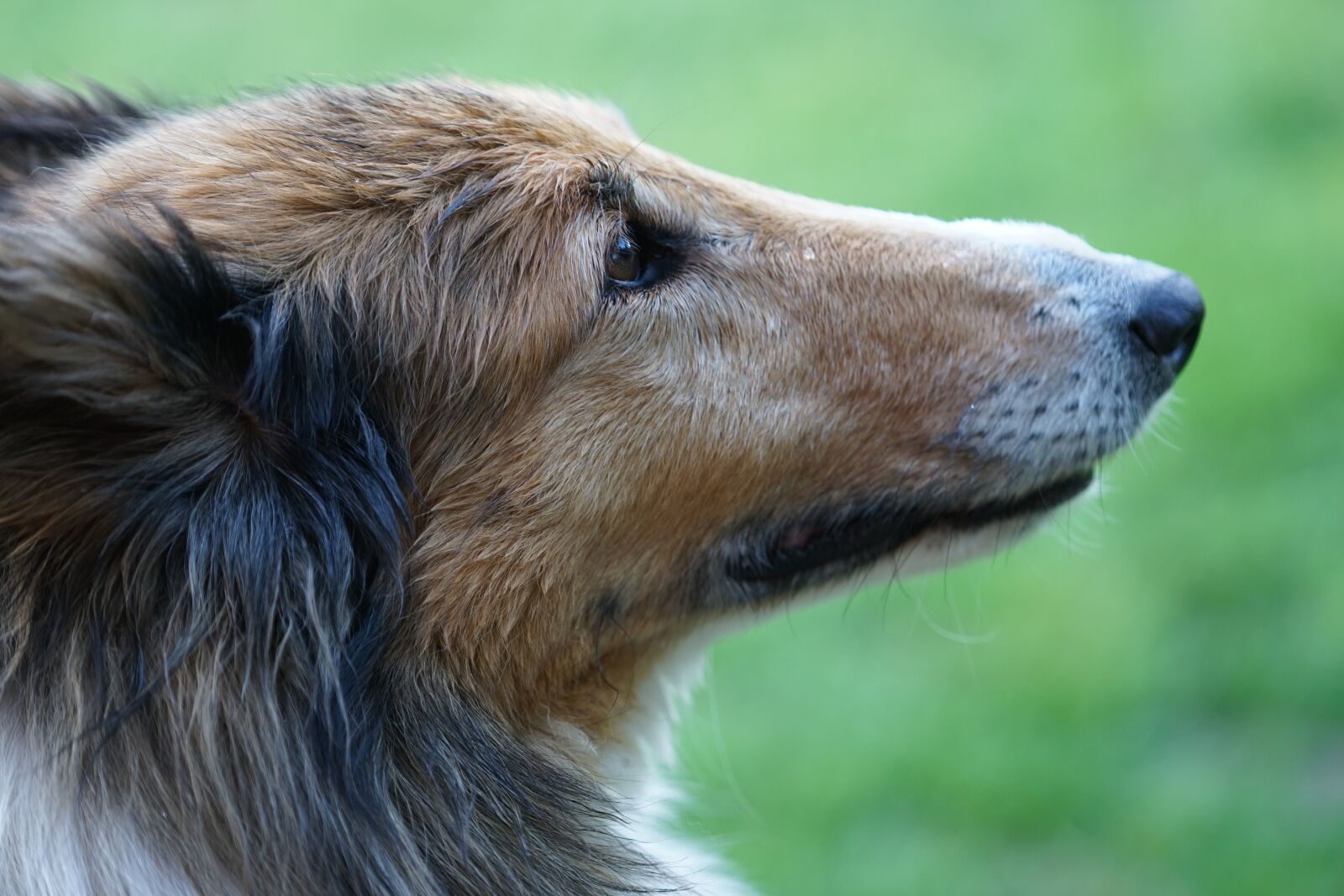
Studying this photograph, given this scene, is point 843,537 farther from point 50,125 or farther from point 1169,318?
point 50,125

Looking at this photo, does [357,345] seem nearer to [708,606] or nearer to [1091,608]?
[708,606]

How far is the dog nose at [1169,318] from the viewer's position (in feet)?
8.61

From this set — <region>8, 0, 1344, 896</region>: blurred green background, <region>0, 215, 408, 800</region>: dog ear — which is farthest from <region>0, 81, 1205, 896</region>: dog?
<region>8, 0, 1344, 896</region>: blurred green background

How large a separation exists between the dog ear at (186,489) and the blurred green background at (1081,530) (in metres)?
1.14

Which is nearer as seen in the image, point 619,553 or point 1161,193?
point 619,553

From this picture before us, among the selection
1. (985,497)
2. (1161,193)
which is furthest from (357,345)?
(1161,193)

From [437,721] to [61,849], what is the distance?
0.60m

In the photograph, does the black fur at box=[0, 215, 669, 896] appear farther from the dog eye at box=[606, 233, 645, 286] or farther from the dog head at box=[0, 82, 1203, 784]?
the dog eye at box=[606, 233, 645, 286]

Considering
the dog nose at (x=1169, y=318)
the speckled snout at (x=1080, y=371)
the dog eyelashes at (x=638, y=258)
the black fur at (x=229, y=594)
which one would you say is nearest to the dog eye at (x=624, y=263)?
the dog eyelashes at (x=638, y=258)

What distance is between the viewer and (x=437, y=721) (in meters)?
2.24

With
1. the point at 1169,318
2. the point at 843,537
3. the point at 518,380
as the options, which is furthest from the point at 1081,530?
the point at 518,380

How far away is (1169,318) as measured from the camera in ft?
8.65

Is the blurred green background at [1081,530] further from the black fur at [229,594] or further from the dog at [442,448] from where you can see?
the black fur at [229,594]

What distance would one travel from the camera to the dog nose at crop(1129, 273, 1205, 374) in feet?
8.61
